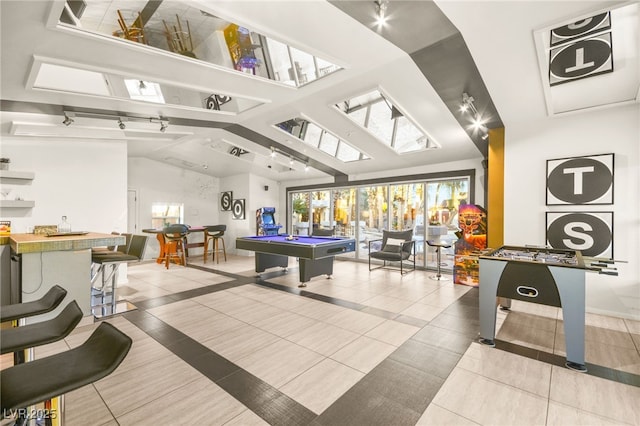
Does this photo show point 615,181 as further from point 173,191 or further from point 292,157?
point 173,191

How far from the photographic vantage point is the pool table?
16.5ft

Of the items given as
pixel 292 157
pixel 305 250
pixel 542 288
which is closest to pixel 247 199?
A: pixel 292 157

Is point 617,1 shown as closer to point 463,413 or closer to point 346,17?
point 346,17

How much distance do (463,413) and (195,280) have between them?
539 cm

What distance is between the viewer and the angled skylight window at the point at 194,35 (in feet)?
9.81

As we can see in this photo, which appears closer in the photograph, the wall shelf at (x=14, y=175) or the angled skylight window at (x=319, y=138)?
the wall shelf at (x=14, y=175)

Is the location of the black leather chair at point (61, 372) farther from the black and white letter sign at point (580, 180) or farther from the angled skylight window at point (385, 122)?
the black and white letter sign at point (580, 180)

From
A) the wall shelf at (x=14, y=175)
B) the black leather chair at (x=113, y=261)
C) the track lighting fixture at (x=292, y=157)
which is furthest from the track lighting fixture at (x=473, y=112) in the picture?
the wall shelf at (x=14, y=175)

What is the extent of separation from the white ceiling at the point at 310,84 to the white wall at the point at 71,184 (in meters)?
0.37

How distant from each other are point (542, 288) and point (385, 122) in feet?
14.9

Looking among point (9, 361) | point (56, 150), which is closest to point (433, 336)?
point (9, 361)

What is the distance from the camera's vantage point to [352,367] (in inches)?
103

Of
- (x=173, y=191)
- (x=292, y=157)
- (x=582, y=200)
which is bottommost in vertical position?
(x=582, y=200)

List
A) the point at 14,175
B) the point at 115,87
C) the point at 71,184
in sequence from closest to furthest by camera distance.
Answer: the point at 115,87
the point at 14,175
the point at 71,184
